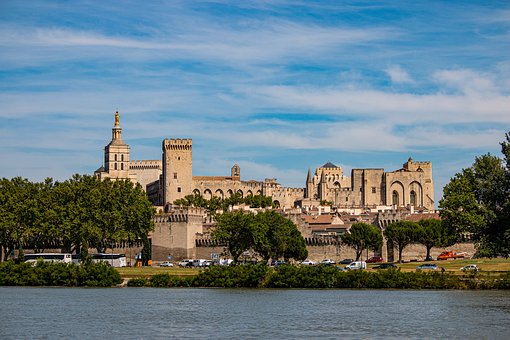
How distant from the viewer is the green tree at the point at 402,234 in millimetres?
101812

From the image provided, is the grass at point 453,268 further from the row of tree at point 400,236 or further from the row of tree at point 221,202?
the row of tree at point 221,202

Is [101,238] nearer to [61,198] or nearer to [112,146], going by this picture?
[61,198]

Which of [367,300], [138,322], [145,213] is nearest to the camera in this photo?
[138,322]

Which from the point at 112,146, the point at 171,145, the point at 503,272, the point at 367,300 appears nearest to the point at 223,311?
the point at 367,300

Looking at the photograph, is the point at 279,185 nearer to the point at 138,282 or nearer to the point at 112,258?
the point at 112,258

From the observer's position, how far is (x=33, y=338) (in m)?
45.1

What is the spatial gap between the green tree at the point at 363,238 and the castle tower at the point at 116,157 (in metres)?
73.4

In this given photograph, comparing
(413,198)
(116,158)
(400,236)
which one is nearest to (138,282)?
(400,236)

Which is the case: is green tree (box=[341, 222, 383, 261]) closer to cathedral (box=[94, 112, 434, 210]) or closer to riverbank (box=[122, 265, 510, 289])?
riverbank (box=[122, 265, 510, 289])

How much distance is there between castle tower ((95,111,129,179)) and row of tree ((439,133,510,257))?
98.8m

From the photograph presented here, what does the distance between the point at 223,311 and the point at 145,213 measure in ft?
170

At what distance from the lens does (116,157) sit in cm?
17150

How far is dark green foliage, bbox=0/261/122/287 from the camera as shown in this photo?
76625mm

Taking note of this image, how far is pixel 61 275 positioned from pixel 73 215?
2364cm
